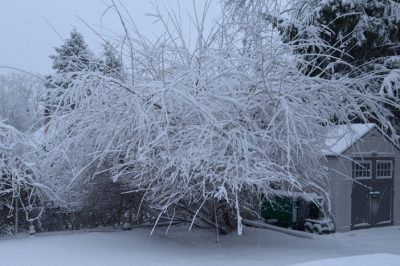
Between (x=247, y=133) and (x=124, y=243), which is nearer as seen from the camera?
(x=247, y=133)

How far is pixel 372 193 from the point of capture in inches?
535

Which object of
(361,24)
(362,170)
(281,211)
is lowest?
(281,211)

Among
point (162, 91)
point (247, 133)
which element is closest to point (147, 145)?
point (162, 91)

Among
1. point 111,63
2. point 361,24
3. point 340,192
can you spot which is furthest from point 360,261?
point 361,24

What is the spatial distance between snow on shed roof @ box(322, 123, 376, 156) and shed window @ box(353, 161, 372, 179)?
80 cm

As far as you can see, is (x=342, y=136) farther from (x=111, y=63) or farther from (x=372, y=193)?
(x=111, y=63)

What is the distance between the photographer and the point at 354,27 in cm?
1662

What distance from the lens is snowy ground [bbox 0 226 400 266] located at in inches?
360

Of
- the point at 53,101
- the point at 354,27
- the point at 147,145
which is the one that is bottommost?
the point at 147,145

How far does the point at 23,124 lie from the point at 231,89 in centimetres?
2621

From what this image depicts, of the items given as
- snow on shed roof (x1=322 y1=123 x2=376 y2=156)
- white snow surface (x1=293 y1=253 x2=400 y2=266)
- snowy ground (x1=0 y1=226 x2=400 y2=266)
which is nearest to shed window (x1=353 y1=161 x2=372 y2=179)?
snow on shed roof (x1=322 y1=123 x2=376 y2=156)

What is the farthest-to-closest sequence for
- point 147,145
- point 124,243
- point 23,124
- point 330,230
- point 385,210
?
point 23,124 → point 385,210 → point 330,230 → point 124,243 → point 147,145

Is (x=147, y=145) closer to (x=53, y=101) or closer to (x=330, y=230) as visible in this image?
(x=53, y=101)

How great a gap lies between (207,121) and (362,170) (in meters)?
5.53
